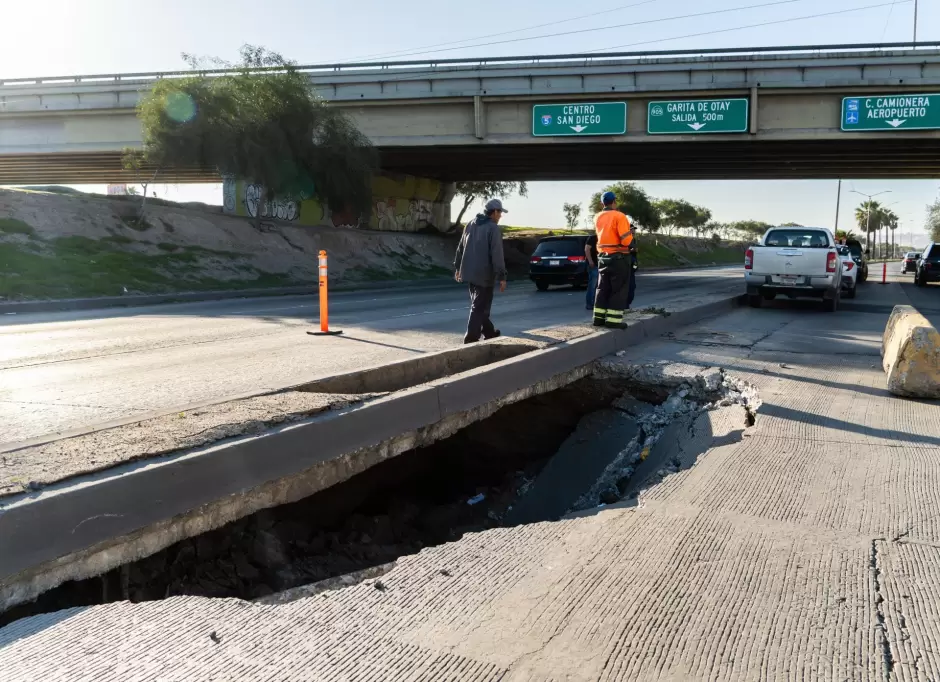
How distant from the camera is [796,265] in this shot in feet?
54.0

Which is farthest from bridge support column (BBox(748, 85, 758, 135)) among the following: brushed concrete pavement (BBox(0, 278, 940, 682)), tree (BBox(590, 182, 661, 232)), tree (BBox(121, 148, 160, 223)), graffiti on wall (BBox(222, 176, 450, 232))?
tree (BBox(590, 182, 661, 232))

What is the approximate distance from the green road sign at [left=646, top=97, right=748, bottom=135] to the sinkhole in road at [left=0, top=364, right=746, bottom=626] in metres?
22.2

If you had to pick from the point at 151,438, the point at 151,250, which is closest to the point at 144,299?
the point at 151,250

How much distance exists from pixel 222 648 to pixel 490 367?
14.3 feet

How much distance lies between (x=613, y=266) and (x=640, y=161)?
27.4 metres

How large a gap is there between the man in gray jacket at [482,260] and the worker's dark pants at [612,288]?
5.21 ft

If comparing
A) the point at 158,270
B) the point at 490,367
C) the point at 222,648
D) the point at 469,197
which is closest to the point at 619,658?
the point at 222,648

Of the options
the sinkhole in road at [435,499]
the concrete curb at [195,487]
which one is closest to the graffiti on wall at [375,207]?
the sinkhole in road at [435,499]

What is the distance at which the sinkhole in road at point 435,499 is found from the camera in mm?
3795

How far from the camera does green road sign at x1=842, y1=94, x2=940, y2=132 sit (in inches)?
1031

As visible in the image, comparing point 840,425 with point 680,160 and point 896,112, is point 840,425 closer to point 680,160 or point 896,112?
point 896,112

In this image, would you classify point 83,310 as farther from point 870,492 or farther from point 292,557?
point 870,492

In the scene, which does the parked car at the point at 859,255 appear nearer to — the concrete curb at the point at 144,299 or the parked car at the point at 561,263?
the parked car at the point at 561,263

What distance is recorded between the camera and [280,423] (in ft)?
14.9
